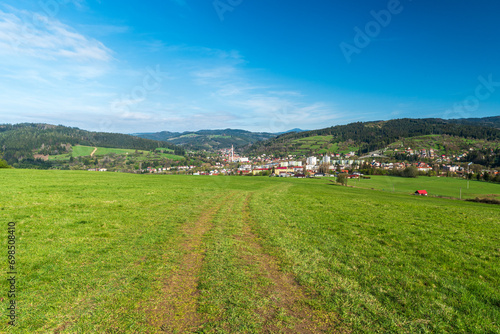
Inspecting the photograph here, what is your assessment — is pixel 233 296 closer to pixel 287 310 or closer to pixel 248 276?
pixel 248 276

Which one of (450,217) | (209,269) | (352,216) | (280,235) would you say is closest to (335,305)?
(209,269)

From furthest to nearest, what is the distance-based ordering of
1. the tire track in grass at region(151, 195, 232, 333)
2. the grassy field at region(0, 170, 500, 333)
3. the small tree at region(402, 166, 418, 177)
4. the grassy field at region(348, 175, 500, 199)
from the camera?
the small tree at region(402, 166, 418, 177)
the grassy field at region(348, 175, 500, 199)
the grassy field at region(0, 170, 500, 333)
the tire track in grass at region(151, 195, 232, 333)

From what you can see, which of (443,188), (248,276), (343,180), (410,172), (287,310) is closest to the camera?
(287,310)

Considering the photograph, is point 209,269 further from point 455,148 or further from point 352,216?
point 455,148

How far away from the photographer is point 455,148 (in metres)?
170

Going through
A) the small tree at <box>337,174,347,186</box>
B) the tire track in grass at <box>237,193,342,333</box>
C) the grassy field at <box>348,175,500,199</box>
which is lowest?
the grassy field at <box>348,175,500,199</box>

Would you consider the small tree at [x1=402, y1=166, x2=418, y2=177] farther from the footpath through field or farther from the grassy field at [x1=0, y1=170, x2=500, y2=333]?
the footpath through field

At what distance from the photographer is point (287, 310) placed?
492cm

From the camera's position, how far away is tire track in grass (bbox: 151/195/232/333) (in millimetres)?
4291

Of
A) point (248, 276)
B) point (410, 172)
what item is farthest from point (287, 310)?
point (410, 172)

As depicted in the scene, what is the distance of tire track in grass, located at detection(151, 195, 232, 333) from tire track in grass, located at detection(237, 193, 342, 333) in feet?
4.83

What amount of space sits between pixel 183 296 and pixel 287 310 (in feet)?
7.98

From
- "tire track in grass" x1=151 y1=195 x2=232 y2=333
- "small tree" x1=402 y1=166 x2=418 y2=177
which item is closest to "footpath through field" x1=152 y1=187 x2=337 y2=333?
"tire track in grass" x1=151 y1=195 x2=232 y2=333

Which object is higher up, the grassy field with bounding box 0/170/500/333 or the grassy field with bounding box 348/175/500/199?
the grassy field with bounding box 0/170/500/333
